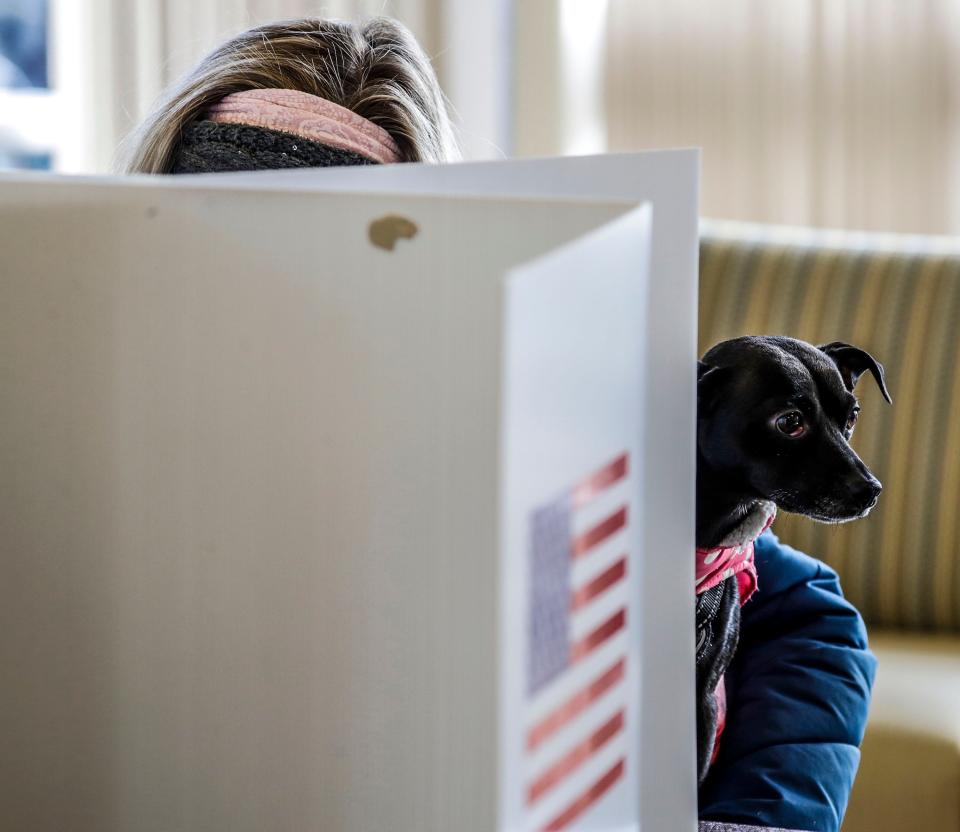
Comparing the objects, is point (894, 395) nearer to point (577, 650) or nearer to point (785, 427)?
point (785, 427)

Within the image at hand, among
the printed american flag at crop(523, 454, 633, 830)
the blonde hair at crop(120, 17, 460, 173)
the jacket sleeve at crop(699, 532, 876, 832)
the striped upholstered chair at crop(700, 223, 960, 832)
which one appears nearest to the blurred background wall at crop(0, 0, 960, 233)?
the striped upholstered chair at crop(700, 223, 960, 832)

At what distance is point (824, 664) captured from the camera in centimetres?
68

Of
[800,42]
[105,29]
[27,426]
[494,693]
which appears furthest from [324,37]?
[105,29]

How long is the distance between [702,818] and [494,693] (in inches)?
8.0

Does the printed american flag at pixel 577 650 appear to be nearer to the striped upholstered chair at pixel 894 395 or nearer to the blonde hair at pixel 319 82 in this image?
the blonde hair at pixel 319 82

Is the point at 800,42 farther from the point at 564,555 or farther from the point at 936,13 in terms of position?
the point at 564,555

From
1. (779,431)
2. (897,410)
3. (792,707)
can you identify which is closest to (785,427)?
(779,431)

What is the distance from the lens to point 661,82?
2.45m

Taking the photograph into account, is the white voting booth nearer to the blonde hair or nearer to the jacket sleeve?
the jacket sleeve

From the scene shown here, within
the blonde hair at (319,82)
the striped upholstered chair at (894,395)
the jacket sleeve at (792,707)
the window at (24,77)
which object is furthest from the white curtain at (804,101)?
the jacket sleeve at (792,707)

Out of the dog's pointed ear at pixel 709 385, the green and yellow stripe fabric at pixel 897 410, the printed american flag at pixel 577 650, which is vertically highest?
the dog's pointed ear at pixel 709 385

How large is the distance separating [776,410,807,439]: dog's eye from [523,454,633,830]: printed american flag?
0.62 ft

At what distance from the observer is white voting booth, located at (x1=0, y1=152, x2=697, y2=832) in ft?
1.32

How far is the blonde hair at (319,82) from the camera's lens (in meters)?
0.77
